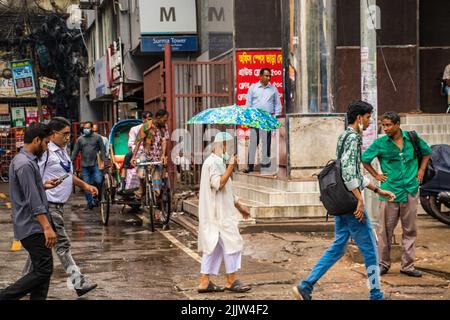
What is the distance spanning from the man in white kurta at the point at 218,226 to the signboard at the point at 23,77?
106 ft

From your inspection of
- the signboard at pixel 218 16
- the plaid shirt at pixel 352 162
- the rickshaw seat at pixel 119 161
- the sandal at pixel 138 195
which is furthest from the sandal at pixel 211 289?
the signboard at pixel 218 16

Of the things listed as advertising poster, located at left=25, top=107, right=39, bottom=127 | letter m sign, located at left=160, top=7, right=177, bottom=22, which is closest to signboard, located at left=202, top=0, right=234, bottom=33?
letter m sign, located at left=160, top=7, right=177, bottom=22

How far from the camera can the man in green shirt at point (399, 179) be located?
9758 millimetres

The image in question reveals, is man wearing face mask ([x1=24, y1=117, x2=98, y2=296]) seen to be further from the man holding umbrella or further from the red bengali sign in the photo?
the red bengali sign

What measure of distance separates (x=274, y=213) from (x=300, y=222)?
49cm

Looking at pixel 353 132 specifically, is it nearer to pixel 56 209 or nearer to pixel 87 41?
pixel 56 209

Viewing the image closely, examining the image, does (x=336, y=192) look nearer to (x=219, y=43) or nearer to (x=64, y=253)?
(x=64, y=253)

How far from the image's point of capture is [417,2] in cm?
2041

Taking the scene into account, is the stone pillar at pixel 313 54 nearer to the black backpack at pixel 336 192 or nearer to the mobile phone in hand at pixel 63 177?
the mobile phone in hand at pixel 63 177

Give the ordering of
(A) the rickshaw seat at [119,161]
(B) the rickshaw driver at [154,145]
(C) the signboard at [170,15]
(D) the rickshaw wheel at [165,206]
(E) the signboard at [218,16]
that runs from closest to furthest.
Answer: (D) the rickshaw wheel at [165,206] < (B) the rickshaw driver at [154,145] < (A) the rickshaw seat at [119,161] < (E) the signboard at [218,16] < (C) the signboard at [170,15]

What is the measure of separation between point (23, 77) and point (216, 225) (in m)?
32.7

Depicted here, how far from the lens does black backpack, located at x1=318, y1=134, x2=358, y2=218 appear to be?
8.10 meters

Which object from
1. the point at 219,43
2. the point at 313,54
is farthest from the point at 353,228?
the point at 219,43

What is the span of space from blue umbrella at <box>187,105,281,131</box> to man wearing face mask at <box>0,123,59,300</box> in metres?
5.03
